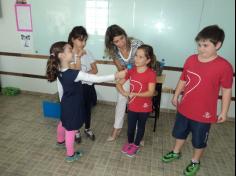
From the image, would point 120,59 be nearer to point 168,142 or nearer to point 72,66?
point 72,66

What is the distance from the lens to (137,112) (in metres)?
1.93

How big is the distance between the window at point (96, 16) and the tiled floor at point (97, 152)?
1.23m

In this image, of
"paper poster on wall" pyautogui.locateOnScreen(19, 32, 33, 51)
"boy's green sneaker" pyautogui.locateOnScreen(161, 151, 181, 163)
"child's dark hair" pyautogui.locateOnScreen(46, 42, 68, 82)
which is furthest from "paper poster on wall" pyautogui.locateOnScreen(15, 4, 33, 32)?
"boy's green sneaker" pyautogui.locateOnScreen(161, 151, 181, 163)

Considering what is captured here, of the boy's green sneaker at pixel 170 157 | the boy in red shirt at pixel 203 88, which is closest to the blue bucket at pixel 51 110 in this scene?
the boy's green sneaker at pixel 170 157

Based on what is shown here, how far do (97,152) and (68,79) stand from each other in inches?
35.4

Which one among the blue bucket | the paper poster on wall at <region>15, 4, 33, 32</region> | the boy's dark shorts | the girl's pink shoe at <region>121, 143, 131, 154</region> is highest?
the paper poster on wall at <region>15, 4, 33, 32</region>

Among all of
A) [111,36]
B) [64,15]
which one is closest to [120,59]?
[111,36]


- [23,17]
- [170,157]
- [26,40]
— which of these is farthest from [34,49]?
[170,157]

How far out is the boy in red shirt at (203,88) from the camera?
4.86 ft

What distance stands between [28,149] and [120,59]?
1300mm

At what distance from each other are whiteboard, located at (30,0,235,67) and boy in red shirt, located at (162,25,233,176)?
113 centimetres

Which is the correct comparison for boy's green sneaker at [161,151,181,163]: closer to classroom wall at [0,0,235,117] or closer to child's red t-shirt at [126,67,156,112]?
child's red t-shirt at [126,67,156,112]

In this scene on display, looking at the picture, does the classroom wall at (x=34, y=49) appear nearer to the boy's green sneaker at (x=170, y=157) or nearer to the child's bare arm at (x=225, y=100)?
the boy's green sneaker at (x=170, y=157)

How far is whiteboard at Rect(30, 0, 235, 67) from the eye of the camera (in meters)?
2.60
